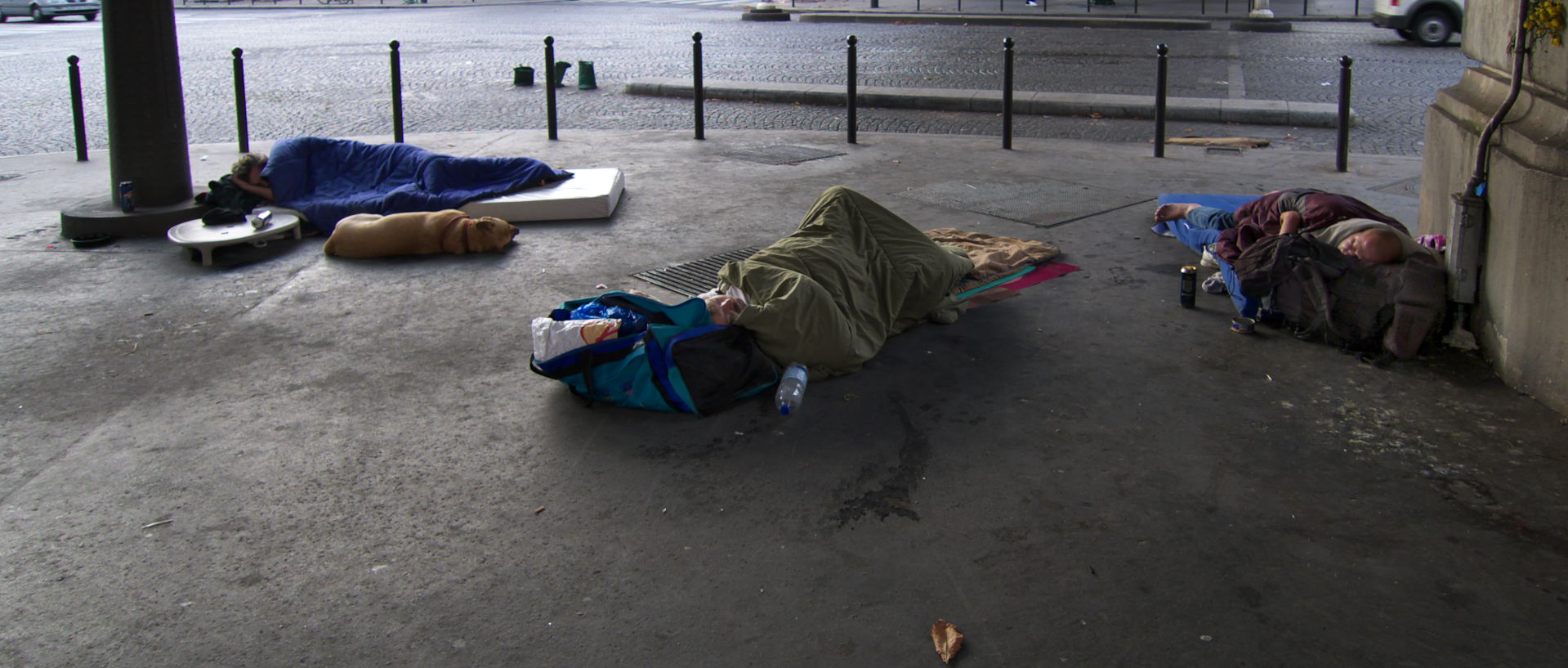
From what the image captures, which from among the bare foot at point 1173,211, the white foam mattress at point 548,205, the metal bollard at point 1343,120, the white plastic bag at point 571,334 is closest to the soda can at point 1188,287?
the bare foot at point 1173,211

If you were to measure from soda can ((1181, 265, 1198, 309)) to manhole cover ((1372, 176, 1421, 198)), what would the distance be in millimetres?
3078

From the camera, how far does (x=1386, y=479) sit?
3498 mm

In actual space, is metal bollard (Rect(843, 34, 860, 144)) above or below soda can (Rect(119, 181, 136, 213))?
above

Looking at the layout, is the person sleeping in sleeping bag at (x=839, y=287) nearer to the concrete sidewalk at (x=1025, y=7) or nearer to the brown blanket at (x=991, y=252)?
the brown blanket at (x=991, y=252)

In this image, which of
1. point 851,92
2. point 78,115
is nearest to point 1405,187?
point 851,92

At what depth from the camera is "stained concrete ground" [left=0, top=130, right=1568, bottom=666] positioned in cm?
275

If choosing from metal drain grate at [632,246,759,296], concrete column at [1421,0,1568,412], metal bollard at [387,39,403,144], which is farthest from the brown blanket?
metal bollard at [387,39,403,144]

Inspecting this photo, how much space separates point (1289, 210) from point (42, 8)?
2882 cm

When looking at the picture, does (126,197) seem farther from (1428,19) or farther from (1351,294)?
(1428,19)

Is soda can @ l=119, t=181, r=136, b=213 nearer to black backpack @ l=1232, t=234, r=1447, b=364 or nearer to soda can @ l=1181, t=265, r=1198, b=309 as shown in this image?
soda can @ l=1181, t=265, r=1198, b=309

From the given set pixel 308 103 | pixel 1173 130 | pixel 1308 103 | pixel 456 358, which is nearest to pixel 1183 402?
pixel 456 358

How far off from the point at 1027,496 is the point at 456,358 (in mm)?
2438

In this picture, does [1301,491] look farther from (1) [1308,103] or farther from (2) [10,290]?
(1) [1308,103]

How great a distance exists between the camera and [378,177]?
7.37 m
